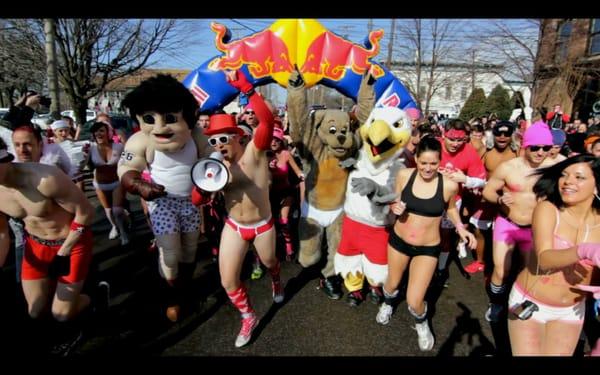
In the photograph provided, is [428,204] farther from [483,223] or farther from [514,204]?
[483,223]

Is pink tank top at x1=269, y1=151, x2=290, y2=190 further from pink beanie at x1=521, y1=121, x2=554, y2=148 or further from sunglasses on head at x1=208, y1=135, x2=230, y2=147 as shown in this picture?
pink beanie at x1=521, y1=121, x2=554, y2=148

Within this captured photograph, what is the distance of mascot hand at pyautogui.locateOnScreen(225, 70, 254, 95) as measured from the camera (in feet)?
7.47

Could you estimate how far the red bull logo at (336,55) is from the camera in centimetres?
631

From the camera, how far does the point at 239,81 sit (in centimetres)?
229

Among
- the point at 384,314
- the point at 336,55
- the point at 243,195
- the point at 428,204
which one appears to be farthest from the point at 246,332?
the point at 336,55

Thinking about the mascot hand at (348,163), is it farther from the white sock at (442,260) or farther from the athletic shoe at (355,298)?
the white sock at (442,260)

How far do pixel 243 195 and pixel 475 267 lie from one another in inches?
129

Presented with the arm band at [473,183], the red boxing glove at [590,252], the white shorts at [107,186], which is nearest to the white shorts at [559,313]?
the red boxing glove at [590,252]

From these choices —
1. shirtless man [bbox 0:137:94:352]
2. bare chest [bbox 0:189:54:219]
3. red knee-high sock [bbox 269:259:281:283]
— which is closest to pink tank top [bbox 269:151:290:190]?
red knee-high sock [bbox 269:259:281:283]

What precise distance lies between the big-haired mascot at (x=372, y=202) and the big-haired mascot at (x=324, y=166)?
0.14m

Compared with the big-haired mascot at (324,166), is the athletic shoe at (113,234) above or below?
below
